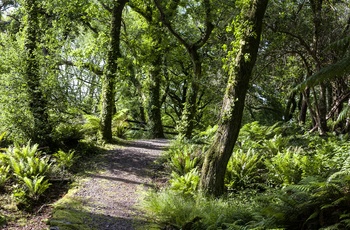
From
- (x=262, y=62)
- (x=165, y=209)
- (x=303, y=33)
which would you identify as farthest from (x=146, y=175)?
(x=303, y=33)

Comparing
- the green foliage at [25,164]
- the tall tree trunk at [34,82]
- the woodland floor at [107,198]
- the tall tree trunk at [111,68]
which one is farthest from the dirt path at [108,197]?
the tall tree trunk at [34,82]

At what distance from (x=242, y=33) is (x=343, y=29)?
216 inches

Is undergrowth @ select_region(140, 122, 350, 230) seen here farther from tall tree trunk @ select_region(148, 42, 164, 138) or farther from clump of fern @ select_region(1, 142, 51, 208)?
tall tree trunk @ select_region(148, 42, 164, 138)

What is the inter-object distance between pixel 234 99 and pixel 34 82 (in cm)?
521

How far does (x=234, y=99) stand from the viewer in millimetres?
6109

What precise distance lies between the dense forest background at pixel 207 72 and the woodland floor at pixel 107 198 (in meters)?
1.12

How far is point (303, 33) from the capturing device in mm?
10625

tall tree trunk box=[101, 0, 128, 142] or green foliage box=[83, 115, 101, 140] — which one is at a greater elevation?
tall tree trunk box=[101, 0, 128, 142]

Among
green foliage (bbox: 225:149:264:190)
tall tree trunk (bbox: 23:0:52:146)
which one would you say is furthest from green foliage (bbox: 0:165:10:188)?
green foliage (bbox: 225:149:264:190)

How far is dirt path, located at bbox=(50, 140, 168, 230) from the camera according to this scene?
5368 millimetres

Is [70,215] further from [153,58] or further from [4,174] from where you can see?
[153,58]

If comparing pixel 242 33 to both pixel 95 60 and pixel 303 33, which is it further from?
pixel 95 60

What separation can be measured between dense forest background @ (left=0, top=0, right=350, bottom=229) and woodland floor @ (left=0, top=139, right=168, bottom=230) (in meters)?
1.12

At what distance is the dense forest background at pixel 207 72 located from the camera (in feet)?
20.6
